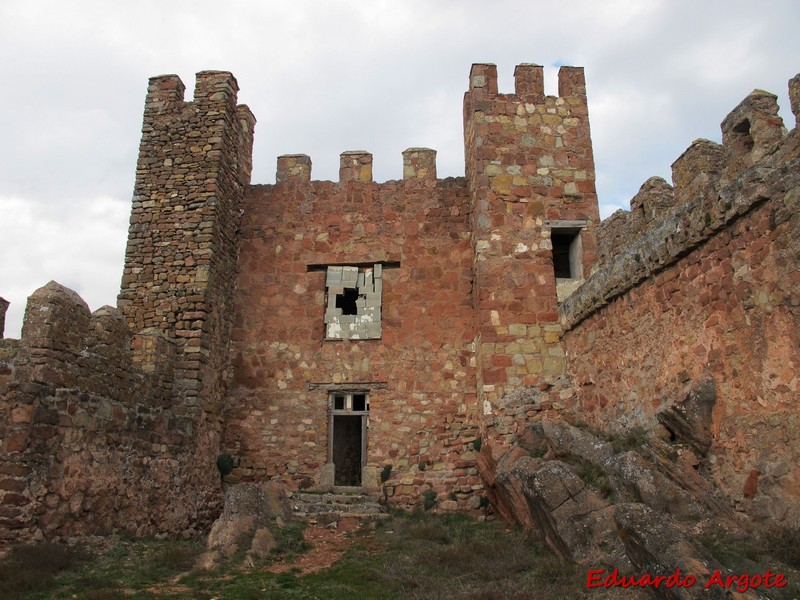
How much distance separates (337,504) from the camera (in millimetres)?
10773

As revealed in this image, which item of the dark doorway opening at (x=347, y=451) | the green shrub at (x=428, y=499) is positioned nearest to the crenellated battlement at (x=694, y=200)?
the green shrub at (x=428, y=499)

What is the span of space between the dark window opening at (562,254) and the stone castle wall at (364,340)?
1755mm

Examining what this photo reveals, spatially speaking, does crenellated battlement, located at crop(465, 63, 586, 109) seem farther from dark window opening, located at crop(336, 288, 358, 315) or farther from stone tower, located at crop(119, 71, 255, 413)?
stone tower, located at crop(119, 71, 255, 413)

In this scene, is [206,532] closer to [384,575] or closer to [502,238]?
A: [384,575]

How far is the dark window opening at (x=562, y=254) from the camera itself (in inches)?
490

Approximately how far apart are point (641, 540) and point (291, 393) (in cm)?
797

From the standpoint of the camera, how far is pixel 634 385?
8.58m

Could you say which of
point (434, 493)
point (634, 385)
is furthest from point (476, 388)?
point (634, 385)

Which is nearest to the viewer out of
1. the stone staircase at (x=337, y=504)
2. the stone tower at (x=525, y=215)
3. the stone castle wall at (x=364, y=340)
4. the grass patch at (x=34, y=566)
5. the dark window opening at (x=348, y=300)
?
the grass patch at (x=34, y=566)

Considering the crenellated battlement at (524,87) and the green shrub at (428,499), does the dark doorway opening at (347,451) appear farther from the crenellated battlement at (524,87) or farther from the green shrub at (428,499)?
the crenellated battlement at (524,87)

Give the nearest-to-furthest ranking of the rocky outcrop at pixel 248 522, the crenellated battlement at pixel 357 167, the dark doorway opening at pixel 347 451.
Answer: the rocky outcrop at pixel 248 522 < the crenellated battlement at pixel 357 167 < the dark doorway opening at pixel 347 451

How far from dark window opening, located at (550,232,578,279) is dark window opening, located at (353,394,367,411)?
4.40m

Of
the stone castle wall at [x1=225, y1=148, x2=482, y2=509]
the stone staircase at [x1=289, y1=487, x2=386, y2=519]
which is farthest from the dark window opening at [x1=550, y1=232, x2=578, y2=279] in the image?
the stone staircase at [x1=289, y1=487, x2=386, y2=519]

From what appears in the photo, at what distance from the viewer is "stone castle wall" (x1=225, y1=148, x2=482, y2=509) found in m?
11.6
